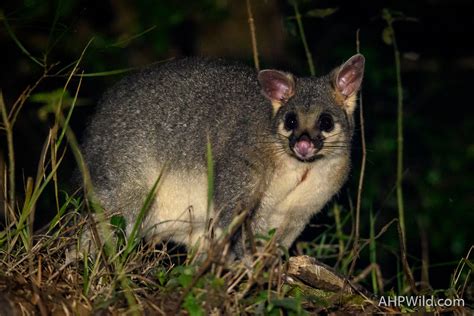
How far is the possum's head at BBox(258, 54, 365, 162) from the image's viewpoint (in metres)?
5.18

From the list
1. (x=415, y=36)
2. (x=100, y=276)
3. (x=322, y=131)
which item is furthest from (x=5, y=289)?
(x=415, y=36)

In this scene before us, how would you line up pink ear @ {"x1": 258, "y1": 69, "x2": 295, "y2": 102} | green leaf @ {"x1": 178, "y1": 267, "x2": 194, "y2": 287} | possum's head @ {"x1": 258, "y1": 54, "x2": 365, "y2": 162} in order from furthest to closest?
pink ear @ {"x1": 258, "y1": 69, "x2": 295, "y2": 102} → possum's head @ {"x1": 258, "y1": 54, "x2": 365, "y2": 162} → green leaf @ {"x1": 178, "y1": 267, "x2": 194, "y2": 287}

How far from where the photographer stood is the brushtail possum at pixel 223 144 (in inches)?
207

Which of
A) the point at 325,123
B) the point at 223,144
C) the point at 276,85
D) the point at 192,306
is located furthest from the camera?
the point at 223,144

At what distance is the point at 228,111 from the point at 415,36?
4705 millimetres

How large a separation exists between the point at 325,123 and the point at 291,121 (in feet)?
0.68

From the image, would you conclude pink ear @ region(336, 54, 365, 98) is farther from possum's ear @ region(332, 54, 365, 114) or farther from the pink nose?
the pink nose

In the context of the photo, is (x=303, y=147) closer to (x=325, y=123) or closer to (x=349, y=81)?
(x=325, y=123)

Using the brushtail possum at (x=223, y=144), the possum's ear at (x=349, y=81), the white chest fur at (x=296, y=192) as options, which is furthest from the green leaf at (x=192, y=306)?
the possum's ear at (x=349, y=81)

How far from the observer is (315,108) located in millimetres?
5262

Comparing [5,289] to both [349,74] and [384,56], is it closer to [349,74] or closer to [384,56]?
[349,74]

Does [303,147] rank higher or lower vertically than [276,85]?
lower

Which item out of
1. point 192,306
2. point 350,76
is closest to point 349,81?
point 350,76

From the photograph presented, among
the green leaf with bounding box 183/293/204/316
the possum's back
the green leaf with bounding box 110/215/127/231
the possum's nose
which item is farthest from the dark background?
the green leaf with bounding box 183/293/204/316
